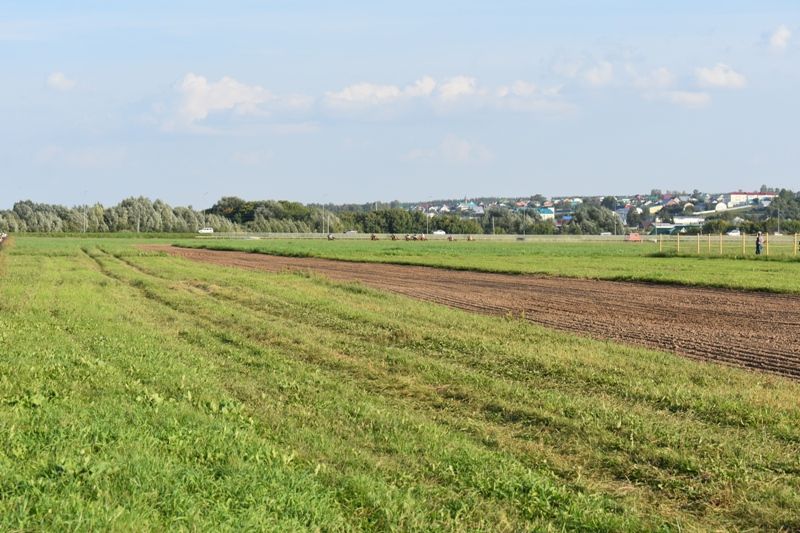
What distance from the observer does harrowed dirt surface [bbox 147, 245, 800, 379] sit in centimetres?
1558

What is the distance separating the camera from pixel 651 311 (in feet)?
73.3

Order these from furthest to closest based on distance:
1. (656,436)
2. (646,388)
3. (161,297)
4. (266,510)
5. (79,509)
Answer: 1. (161,297)
2. (646,388)
3. (656,436)
4. (266,510)
5. (79,509)

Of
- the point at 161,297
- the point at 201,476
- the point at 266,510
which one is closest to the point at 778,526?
the point at 266,510

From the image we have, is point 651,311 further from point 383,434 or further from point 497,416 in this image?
point 383,434

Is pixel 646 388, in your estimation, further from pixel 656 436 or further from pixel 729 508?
pixel 729 508

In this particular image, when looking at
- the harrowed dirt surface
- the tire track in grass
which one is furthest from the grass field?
the harrowed dirt surface

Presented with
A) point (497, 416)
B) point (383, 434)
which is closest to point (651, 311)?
point (497, 416)

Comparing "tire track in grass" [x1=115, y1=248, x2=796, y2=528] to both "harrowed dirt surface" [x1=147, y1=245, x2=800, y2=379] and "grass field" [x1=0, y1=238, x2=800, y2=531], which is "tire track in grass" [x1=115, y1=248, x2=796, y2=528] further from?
"harrowed dirt surface" [x1=147, y1=245, x2=800, y2=379]

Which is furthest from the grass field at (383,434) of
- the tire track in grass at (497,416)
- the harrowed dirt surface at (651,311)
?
the harrowed dirt surface at (651,311)

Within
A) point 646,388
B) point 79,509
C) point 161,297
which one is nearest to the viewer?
point 79,509

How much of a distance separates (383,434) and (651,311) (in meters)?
14.8

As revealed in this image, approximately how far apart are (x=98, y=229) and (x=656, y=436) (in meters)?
175

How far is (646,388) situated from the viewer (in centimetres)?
1148

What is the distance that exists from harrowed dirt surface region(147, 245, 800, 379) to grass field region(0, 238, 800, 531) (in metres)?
1.57
